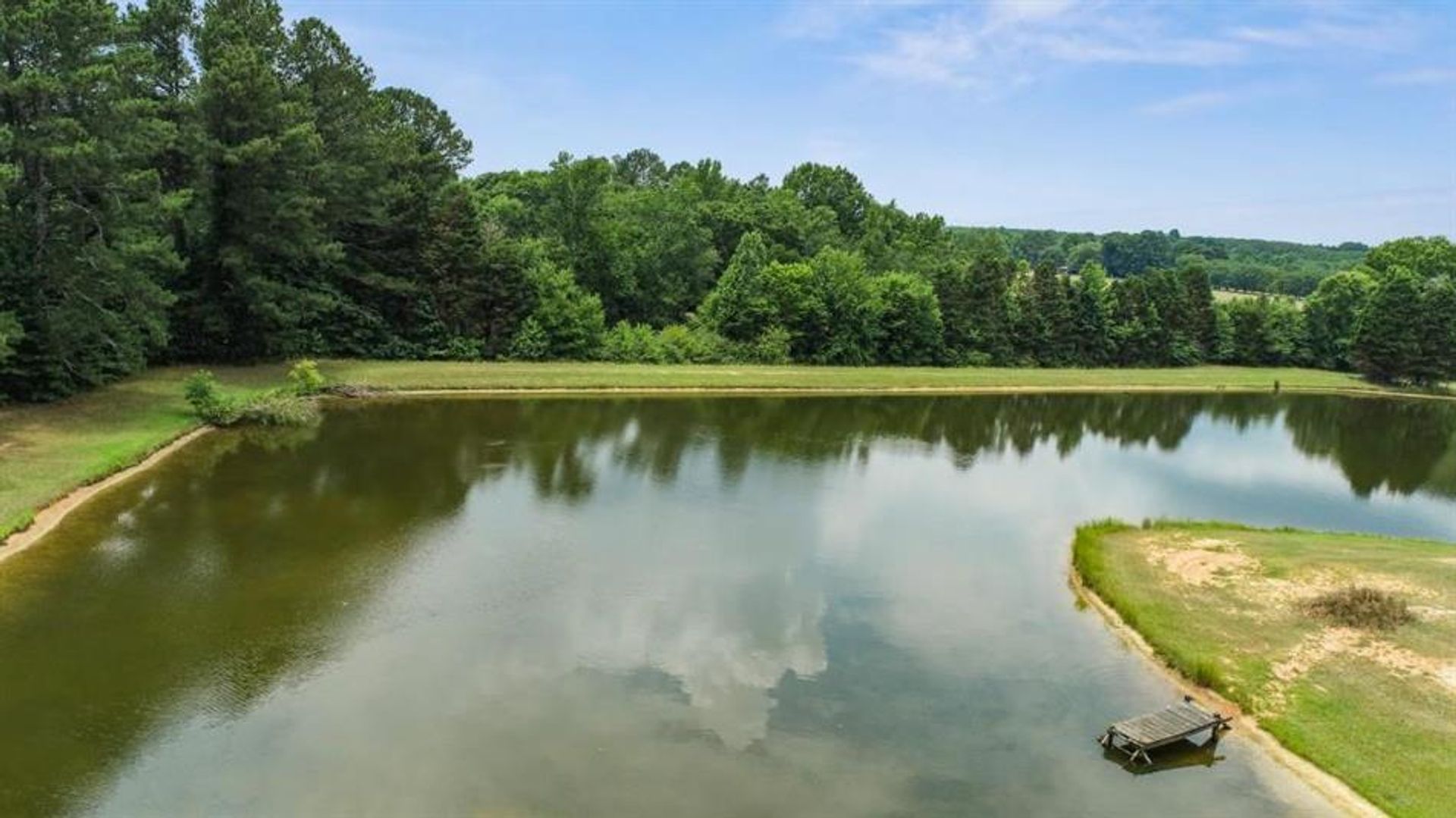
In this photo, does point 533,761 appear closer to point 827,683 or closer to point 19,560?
point 827,683

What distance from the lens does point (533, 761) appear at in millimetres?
13008

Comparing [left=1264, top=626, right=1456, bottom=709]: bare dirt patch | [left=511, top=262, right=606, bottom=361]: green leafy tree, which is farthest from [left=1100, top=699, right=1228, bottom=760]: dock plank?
[left=511, top=262, right=606, bottom=361]: green leafy tree

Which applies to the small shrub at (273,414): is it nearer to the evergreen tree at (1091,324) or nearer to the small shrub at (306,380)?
the small shrub at (306,380)

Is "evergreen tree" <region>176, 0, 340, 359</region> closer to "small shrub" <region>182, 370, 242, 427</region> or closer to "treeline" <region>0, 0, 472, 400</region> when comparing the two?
"treeline" <region>0, 0, 472, 400</region>

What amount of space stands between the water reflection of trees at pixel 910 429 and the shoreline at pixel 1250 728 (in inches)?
507

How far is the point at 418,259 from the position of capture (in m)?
50.4

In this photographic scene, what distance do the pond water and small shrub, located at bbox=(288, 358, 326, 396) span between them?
5852 millimetres

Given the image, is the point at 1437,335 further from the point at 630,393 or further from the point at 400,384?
the point at 400,384

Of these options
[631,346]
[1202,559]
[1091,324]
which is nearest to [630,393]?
[631,346]

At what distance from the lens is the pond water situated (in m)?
12.7

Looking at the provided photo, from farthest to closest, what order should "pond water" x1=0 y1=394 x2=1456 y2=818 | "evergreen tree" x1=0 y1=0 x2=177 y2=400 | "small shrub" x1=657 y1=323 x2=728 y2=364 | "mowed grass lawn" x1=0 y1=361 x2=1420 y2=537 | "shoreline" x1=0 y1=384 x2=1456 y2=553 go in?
"small shrub" x1=657 y1=323 x2=728 y2=364 < "evergreen tree" x1=0 y1=0 x2=177 y2=400 < "mowed grass lawn" x1=0 y1=361 x2=1420 y2=537 < "shoreline" x1=0 y1=384 x2=1456 y2=553 < "pond water" x1=0 y1=394 x2=1456 y2=818

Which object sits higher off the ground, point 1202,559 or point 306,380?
point 306,380

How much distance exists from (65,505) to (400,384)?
1967 centimetres

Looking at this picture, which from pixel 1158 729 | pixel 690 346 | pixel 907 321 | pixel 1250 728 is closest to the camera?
pixel 1158 729
